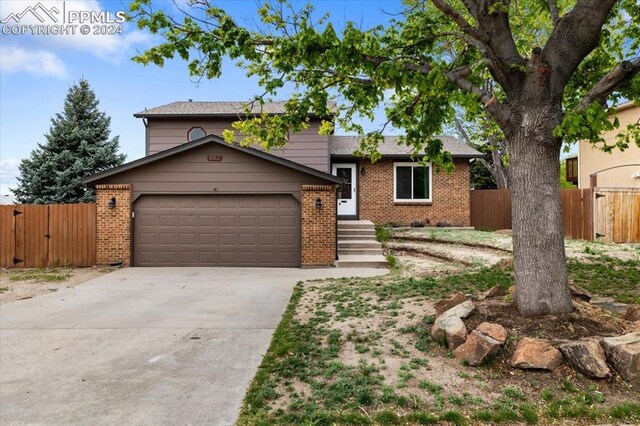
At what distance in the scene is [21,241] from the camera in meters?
12.0

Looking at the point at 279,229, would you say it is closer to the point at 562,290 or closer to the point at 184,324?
the point at 184,324

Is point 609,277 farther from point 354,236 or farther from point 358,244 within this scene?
point 354,236

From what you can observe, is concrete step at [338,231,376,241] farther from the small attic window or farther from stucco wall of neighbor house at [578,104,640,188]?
stucco wall of neighbor house at [578,104,640,188]

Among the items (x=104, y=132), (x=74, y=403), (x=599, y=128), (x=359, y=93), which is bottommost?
(x=74, y=403)

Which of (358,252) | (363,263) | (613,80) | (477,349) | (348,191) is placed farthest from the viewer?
(348,191)

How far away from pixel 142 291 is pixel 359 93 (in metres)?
5.91

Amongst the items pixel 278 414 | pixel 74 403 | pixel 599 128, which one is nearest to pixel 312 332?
pixel 278 414

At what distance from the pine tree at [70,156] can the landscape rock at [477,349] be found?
64.2 ft

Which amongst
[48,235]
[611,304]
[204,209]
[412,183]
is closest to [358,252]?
[204,209]

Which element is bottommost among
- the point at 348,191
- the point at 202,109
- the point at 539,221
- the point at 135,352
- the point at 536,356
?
the point at 135,352

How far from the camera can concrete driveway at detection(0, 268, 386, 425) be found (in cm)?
344

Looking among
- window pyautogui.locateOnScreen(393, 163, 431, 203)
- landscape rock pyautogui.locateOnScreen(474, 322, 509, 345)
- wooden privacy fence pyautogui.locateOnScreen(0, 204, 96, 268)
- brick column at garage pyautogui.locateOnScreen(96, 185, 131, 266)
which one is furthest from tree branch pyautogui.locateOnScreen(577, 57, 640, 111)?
window pyautogui.locateOnScreen(393, 163, 431, 203)

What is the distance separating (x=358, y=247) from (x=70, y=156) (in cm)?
1520

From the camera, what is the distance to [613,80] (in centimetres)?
467
